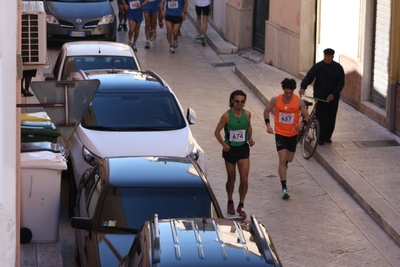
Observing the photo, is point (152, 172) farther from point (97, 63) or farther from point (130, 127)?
point (97, 63)

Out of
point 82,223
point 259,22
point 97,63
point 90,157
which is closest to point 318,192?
point 90,157

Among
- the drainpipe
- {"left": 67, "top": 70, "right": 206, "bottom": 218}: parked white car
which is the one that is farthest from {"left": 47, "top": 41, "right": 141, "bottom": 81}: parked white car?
the drainpipe

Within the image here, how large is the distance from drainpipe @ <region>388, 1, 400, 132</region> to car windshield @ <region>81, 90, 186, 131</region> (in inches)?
173

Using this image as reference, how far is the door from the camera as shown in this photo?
2388cm

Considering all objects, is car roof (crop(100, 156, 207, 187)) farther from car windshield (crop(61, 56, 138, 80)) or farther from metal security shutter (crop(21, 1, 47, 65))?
car windshield (crop(61, 56, 138, 80))

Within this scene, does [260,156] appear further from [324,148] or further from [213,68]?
[213,68]

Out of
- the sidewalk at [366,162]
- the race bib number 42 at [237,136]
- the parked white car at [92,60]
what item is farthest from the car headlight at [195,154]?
the parked white car at [92,60]

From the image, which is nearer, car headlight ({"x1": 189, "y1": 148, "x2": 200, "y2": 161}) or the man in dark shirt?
car headlight ({"x1": 189, "y1": 148, "x2": 200, "y2": 161})

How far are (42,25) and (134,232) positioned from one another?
8.04ft

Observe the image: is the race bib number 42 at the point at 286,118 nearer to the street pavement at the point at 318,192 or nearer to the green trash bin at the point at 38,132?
the street pavement at the point at 318,192

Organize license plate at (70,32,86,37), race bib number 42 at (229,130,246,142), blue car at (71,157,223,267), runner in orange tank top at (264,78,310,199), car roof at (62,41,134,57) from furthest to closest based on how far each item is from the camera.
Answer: license plate at (70,32,86,37) < car roof at (62,41,134,57) < runner in orange tank top at (264,78,310,199) < race bib number 42 at (229,130,246,142) < blue car at (71,157,223,267)

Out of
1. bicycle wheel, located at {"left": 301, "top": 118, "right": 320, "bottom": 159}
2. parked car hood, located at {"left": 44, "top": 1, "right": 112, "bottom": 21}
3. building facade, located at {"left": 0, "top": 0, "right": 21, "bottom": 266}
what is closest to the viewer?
building facade, located at {"left": 0, "top": 0, "right": 21, "bottom": 266}

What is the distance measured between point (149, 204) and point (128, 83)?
4.54 meters

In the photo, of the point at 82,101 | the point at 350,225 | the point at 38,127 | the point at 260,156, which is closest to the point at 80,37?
the point at 260,156
